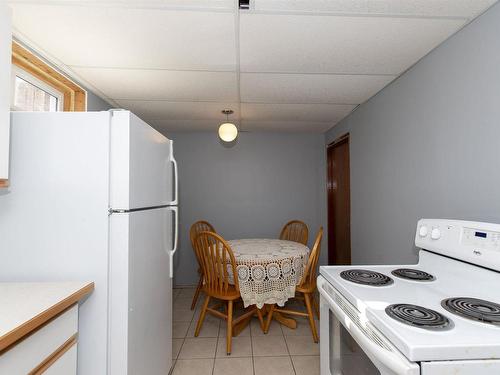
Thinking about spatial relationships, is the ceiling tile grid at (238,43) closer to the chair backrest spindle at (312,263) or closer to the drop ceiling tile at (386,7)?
the drop ceiling tile at (386,7)

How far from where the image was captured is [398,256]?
202 cm

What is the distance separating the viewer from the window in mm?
1767

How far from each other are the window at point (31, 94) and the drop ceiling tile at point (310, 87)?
1.50 m

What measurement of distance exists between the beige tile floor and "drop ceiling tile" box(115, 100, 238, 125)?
7.19 feet

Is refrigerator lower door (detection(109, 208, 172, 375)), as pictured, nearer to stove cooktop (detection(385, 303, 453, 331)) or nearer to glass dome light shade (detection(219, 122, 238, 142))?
stove cooktop (detection(385, 303, 453, 331))

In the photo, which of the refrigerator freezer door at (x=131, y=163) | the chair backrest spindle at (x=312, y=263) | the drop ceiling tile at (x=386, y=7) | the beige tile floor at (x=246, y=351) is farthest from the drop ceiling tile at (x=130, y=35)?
the beige tile floor at (x=246, y=351)

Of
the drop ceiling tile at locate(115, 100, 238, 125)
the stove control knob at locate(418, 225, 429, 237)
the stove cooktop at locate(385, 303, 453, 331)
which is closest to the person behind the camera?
the stove cooktop at locate(385, 303, 453, 331)

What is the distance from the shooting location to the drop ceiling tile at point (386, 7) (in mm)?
1255

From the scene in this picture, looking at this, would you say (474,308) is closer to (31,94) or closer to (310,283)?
(310,283)

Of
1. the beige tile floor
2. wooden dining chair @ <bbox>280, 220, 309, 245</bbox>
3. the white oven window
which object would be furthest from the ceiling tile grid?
the beige tile floor

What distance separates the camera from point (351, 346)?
110 cm

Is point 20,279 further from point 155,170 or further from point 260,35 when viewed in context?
point 260,35

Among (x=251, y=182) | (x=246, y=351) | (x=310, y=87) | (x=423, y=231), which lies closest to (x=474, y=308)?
(x=423, y=231)

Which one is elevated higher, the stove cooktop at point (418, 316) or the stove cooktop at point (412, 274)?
the stove cooktop at point (418, 316)
